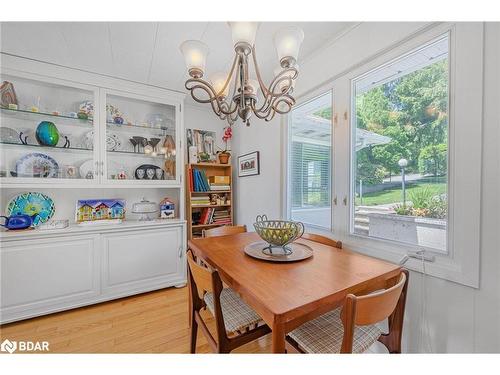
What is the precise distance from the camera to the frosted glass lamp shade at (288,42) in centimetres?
102

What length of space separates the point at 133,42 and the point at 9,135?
1441 millimetres

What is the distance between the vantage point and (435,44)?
1161mm

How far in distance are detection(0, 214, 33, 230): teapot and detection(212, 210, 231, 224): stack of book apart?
1761 millimetres

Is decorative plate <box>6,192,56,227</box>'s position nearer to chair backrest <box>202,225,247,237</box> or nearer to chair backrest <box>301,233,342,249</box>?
chair backrest <box>202,225,247,237</box>

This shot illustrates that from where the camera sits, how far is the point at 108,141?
2275 millimetres

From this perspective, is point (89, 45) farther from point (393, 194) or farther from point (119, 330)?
point (393, 194)

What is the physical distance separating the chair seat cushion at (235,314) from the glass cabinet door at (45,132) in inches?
73.2

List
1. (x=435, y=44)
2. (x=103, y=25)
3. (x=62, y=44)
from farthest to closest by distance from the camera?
(x=62, y=44) → (x=103, y=25) → (x=435, y=44)

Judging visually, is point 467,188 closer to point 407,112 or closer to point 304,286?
point 407,112

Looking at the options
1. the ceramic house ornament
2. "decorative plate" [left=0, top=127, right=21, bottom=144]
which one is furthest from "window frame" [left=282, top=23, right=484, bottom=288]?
"decorative plate" [left=0, top=127, right=21, bottom=144]

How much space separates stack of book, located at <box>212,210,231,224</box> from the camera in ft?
9.28

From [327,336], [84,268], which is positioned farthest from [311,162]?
[84,268]
